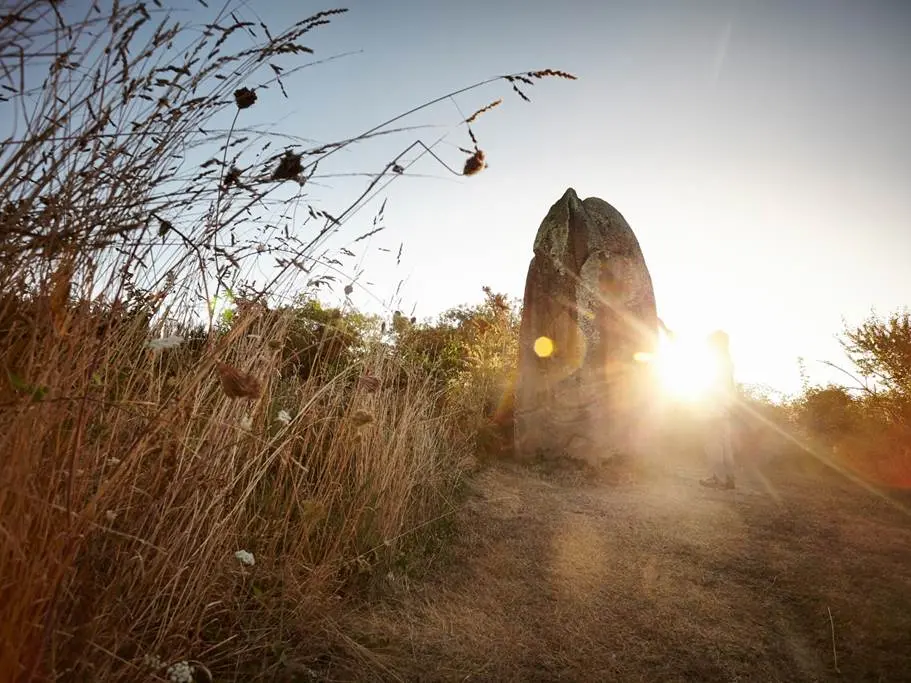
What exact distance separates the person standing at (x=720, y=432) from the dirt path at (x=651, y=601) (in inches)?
57.0

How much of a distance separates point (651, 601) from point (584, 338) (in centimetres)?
410

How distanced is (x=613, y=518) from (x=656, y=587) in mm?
1278

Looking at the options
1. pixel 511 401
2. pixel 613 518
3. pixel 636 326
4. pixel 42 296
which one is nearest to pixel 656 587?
pixel 613 518

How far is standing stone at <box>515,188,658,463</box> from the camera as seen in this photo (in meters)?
5.95

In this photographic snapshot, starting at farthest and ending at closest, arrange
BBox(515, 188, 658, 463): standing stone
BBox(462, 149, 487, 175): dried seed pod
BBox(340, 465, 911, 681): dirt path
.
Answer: BBox(515, 188, 658, 463): standing stone → BBox(340, 465, 911, 681): dirt path → BBox(462, 149, 487, 175): dried seed pod

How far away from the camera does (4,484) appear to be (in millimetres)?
859

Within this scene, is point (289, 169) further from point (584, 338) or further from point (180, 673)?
point (584, 338)

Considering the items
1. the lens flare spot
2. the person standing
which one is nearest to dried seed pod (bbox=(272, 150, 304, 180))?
the lens flare spot

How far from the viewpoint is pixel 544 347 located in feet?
20.9

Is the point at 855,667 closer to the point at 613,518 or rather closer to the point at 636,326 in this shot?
the point at 613,518

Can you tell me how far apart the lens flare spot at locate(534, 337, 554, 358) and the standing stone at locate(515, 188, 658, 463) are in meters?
0.01

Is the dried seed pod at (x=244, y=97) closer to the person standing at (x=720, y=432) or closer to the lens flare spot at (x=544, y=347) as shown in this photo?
the lens flare spot at (x=544, y=347)

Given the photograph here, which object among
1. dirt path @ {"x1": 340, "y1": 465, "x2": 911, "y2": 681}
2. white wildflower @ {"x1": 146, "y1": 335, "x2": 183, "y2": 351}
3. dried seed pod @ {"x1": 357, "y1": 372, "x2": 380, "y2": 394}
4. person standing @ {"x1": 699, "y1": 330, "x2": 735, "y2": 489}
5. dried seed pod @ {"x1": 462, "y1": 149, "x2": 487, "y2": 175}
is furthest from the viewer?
person standing @ {"x1": 699, "y1": 330, "x2": 735, "y2": 489}

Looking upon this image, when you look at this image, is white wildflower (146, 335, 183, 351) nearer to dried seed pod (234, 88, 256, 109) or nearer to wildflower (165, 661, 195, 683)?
dried seed pod (234, 88, 256, 109)
